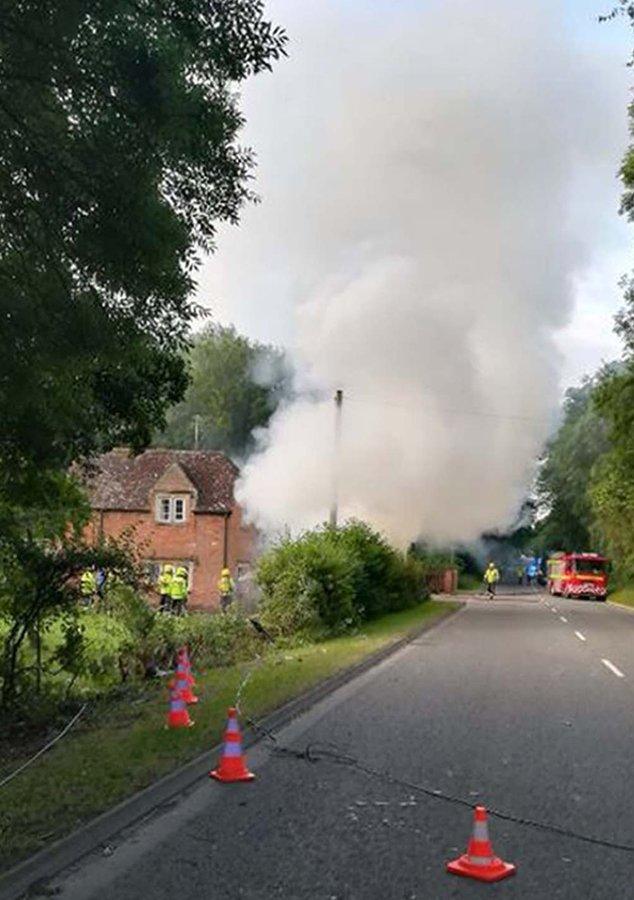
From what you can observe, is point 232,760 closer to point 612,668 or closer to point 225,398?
point 612,668

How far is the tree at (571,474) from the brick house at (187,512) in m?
19.6

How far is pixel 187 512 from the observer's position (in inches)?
1971

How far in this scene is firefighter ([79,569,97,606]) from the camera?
12.8 m

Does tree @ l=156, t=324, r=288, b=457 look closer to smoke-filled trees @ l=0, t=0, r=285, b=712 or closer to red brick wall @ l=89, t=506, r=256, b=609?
red brick wall @ l=89, t=506, r=256, b=609

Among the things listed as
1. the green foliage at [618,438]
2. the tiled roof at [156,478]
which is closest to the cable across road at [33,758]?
the green foliage at [618,438]

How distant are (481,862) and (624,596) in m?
50.3

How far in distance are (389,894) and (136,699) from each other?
7.98m

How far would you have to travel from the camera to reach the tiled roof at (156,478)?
165ft

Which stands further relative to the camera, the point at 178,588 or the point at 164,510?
the point at 164,510

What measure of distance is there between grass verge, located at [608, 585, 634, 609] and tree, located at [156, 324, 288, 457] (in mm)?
28599

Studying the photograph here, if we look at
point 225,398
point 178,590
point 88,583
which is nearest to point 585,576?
point 178,590

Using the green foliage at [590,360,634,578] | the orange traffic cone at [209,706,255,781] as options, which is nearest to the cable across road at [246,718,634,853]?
the orange traffic cone at [209,706,255,781]

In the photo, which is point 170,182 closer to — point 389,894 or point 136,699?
point 389,894

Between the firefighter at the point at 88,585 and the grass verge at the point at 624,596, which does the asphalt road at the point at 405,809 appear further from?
the grass verge at the point at 624,596
